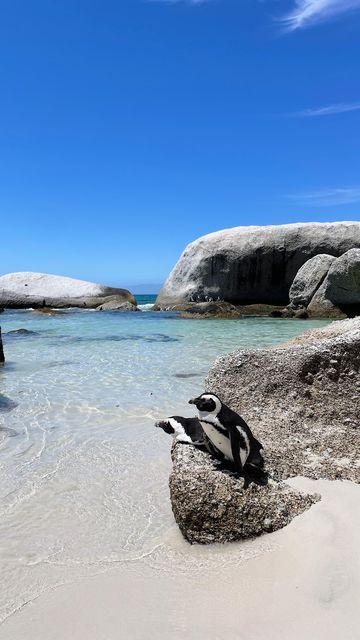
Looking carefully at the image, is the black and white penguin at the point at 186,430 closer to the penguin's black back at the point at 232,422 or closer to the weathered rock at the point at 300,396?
the penguin's black back at the point at 232,422

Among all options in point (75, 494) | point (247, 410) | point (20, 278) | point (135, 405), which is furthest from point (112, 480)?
point (20, 278)

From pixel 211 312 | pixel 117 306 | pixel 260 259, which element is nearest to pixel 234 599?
pixel 211 312

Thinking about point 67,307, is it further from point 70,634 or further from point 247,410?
point 70,634

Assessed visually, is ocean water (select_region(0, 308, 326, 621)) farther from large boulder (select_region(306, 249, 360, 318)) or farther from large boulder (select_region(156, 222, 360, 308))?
large boulder (select_region(156, 222, 360, 308))

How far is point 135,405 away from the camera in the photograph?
7.03m

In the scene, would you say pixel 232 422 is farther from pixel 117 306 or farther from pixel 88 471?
pixel 117 306

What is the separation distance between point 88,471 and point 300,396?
2.01 meters

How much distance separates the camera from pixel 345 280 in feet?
75.3

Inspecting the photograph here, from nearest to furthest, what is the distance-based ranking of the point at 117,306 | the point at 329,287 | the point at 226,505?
the point at 226,505
the point at 329,287
the point at 117,306

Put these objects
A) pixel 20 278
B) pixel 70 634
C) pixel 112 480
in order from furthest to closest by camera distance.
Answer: pixel 20 278 < pixel 112 480 < pixel 70 634

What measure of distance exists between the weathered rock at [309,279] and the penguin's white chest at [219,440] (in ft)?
73.5

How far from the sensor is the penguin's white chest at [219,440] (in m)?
3.36

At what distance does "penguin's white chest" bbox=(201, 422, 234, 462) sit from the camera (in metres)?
3.36

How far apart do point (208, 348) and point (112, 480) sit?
8.32 meters
